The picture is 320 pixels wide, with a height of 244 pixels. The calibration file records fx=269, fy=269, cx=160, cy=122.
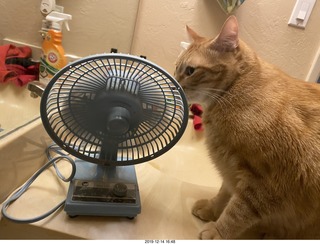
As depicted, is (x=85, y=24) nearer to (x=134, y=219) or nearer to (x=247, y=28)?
(x=247, y=28)

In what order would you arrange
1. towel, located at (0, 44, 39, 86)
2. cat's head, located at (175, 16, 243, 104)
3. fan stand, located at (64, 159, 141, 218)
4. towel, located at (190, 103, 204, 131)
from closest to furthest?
fan stand, located at (64, 159, 141, 218) < cat's head, located at (175, 16, 243, 104) < towel, located at (0, 44, 39, 86) < towel, located at (190, 103, 204, 131)

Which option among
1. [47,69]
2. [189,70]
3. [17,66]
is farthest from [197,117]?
[17,66]

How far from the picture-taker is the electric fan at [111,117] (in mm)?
587

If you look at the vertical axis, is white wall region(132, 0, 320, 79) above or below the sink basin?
above

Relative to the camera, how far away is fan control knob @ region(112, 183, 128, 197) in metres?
0.72

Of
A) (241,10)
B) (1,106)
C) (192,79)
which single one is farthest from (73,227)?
(241,10)

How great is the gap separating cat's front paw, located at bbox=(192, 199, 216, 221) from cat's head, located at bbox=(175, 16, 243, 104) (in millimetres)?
326

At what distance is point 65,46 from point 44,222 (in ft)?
3.07

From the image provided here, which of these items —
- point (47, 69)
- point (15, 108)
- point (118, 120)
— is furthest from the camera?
point (47, 69)

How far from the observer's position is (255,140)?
2.27 feet

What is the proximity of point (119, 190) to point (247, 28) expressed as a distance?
109 cm

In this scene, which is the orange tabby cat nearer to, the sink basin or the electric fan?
the electric fan

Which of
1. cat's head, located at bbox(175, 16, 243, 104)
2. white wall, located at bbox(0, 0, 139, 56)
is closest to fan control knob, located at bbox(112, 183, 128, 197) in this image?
cat's head, located at bbox(175, 16, 243, 104)

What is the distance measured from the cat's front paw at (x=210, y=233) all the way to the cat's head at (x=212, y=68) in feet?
1.20
